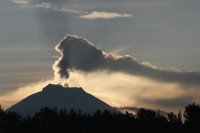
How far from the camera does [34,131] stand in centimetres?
19450

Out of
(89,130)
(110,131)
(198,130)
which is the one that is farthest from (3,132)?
(198,130)

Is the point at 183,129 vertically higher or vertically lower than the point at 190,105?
lower

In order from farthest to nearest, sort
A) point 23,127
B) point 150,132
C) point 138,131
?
point 23,127 < point 150,132 < point 138,131

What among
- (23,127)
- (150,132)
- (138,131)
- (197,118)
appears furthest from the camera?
(23,127)

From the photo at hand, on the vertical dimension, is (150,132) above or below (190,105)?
below

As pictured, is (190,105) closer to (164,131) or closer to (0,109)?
(164,131)

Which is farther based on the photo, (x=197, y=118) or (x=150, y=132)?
(x=197, y=118)

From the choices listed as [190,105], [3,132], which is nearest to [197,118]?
[190,105]

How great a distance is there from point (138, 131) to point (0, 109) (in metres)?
61.7

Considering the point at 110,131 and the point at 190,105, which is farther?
the point at 190,105

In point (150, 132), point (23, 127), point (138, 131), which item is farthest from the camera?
point (23, 127)

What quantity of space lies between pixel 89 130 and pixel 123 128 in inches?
1562

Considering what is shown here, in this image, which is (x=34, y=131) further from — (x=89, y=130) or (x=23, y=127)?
(x=89, y=130)

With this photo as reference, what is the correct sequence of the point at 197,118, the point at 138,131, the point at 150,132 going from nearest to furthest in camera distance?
the point at 138,131 < the point at 150,132 < the point at 197,118
